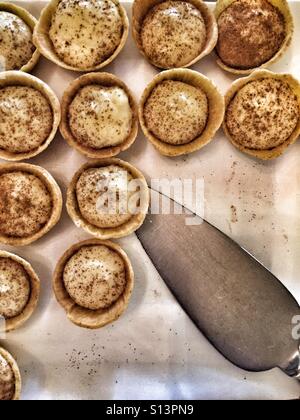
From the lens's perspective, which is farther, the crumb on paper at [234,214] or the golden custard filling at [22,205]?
the crumb on paper at [234,214]

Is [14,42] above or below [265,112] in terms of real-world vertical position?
below

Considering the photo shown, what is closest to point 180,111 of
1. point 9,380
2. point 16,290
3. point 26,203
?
point 26,203

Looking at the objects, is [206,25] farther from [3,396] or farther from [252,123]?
[3,396]

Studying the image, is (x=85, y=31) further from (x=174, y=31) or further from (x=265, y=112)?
(x=265, y=112)

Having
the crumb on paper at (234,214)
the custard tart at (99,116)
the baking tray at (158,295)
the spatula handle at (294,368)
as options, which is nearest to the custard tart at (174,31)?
the baking tray at (158,295)

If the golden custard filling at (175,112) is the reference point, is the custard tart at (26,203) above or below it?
below

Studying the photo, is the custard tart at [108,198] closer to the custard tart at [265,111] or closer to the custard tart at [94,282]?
the custard tart at [94,282]
